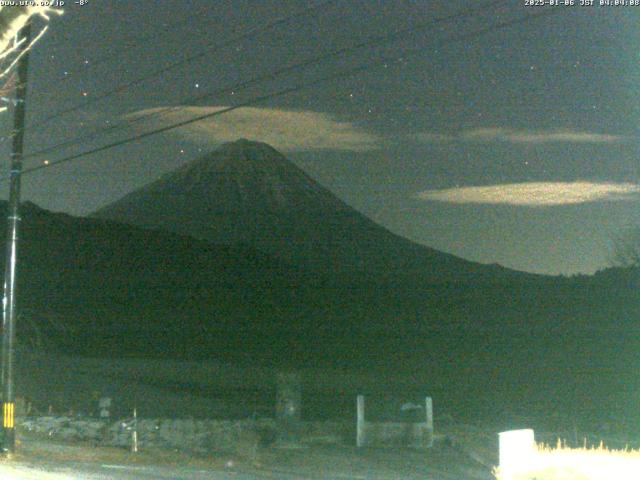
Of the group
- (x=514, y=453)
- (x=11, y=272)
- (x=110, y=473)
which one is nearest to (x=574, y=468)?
(x=514, y=453)

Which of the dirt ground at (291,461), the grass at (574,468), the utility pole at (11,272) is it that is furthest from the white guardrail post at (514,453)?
the utility pole at (11,272)

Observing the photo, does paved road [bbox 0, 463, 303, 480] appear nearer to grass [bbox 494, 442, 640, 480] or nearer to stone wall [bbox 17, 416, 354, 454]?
grass [bbox 494, 442, 640, 480]

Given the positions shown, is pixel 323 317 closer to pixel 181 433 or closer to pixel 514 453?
pixel 181 433

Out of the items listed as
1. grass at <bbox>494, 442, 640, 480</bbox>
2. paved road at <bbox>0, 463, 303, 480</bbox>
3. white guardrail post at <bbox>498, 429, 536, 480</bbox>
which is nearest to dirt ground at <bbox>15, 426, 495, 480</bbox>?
paved road at <bbox>0, 463, 303, 480</bbox>

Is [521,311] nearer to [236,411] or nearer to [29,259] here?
[29,259]

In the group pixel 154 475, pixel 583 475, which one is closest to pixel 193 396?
pixel 154 475

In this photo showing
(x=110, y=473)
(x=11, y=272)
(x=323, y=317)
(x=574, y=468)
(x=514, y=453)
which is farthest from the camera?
(x=323, y=317)

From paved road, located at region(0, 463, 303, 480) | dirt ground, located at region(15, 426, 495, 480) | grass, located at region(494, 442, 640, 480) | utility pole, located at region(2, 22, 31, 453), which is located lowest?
dirt ground, located at region(15, 426, 495, 480)

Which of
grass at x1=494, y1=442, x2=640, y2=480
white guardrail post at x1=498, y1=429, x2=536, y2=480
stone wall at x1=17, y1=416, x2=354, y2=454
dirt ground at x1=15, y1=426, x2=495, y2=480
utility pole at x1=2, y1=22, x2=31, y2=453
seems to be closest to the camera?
grass at x1=494, y1=442, x2=640, y2=480

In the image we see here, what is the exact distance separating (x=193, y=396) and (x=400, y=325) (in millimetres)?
57754

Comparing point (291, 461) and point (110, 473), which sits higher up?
point (110, 473)

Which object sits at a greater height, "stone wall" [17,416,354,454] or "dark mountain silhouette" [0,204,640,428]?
"dark mountain silhouette" [0,204,640,428]

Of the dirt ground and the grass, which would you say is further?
the dirt ground

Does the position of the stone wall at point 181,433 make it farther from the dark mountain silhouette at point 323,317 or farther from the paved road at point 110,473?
the dark mountain silhouette at point 323,317
